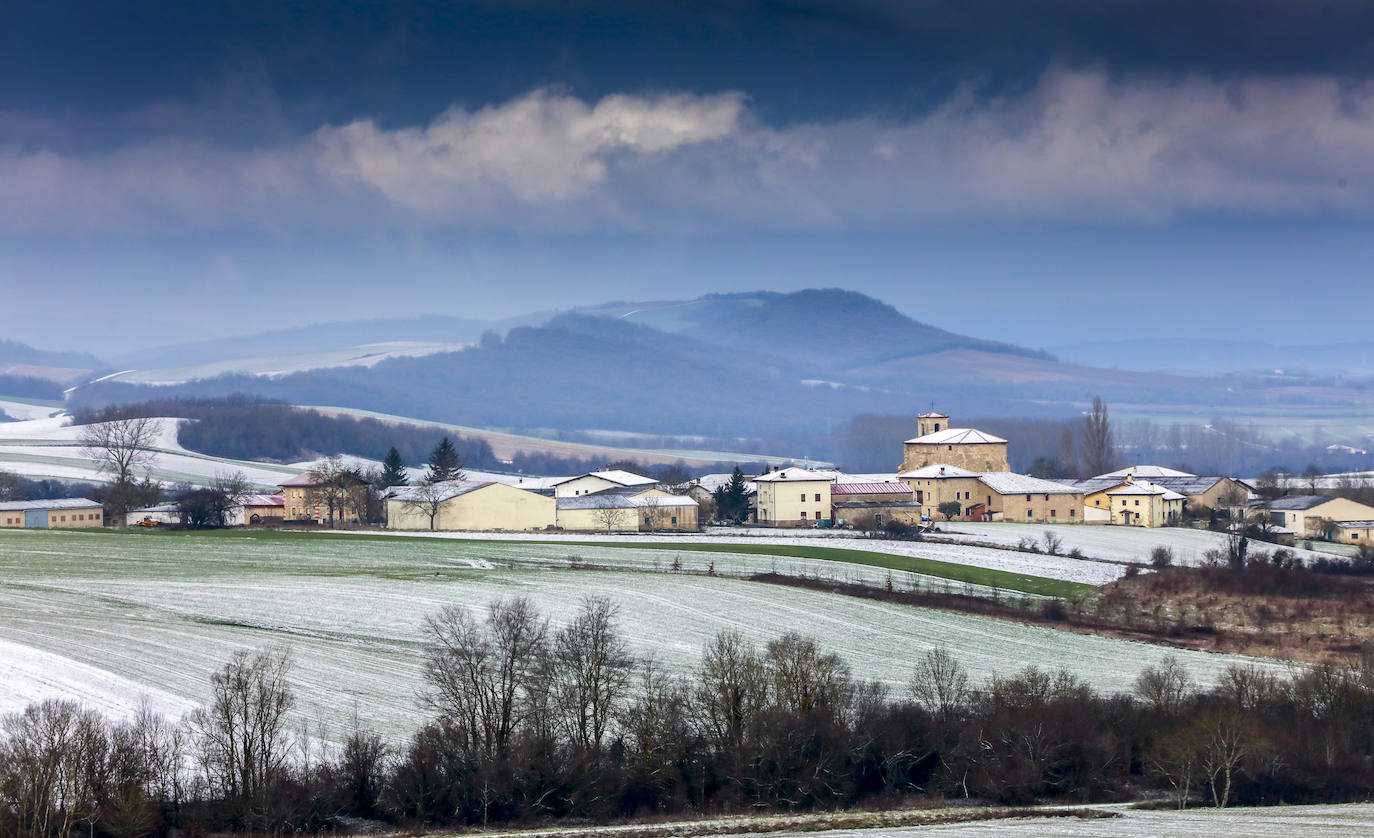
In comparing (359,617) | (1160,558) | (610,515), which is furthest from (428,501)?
(1160,558)

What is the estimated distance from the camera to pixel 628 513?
91.6 m

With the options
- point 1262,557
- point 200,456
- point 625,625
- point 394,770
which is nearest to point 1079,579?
point 1262,557

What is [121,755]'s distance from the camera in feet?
102

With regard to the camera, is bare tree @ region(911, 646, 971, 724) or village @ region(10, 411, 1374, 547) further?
village @ region(10, 411, 1374, 547)

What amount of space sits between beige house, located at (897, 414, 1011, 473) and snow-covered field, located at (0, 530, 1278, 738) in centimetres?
5210

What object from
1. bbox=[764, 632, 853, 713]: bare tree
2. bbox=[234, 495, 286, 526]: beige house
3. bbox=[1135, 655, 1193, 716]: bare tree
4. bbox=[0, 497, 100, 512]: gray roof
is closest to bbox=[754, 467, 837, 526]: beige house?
bbox=[234, 495, 286, 526]: beige house

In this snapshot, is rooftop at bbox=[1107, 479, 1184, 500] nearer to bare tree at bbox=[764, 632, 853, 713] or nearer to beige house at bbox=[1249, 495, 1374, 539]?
beige house at bbox=[1249, 495, 1374, 539]

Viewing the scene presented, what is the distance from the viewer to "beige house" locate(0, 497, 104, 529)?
9969 cm

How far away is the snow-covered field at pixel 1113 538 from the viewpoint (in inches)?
3253

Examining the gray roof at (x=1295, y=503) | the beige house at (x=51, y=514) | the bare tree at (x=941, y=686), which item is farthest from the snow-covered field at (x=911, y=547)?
the beige house at (x=51, y=514)

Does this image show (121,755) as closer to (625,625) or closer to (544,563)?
(625,625)

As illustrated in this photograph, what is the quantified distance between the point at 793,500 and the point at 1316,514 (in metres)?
34.7

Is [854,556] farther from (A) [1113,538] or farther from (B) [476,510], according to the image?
(B) [476,510]

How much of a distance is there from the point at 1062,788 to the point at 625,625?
18812mm
